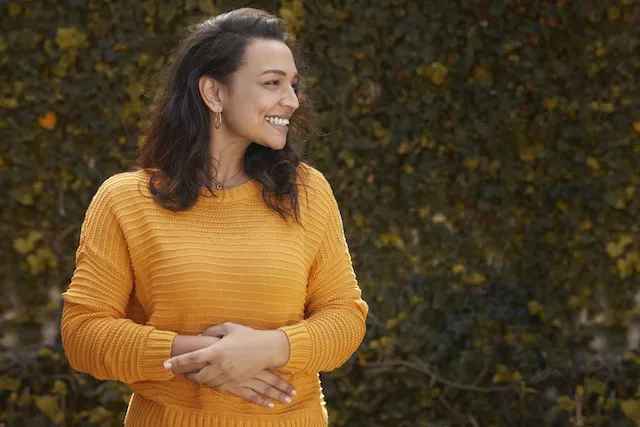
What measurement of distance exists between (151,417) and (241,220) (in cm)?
47

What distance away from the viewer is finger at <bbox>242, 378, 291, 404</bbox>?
77.7 inches

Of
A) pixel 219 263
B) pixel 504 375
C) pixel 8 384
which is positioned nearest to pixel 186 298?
pixel 219 263

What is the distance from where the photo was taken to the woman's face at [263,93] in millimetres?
2084

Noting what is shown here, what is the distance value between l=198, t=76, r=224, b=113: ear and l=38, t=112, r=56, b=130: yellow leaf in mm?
1712

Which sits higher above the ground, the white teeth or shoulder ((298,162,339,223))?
the white teeth

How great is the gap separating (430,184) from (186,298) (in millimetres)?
1989

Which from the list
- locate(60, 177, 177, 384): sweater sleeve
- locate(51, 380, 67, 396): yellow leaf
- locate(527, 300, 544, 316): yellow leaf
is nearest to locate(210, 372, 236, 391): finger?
locate(60, 177, 177, 384): sweater sleeve

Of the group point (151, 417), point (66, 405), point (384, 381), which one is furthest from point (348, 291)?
point (66, 405)

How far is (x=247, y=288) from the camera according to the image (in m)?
2.02

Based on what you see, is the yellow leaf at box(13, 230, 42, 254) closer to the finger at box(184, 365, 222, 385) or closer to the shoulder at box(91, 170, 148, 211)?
the shoulder at box(91, 170, 148, 211)

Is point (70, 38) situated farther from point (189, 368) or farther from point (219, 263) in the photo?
point (189, 368)

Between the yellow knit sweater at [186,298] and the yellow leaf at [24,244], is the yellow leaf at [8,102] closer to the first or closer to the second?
the yellow leaf at [24,244]

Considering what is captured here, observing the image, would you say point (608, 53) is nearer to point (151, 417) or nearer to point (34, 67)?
point (34, 67)

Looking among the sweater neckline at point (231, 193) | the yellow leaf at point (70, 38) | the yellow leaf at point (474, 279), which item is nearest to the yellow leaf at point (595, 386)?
the yellow leaf at point (474, 279)
